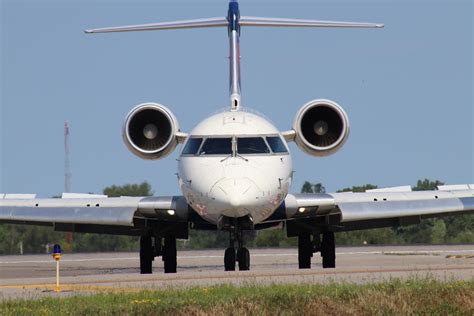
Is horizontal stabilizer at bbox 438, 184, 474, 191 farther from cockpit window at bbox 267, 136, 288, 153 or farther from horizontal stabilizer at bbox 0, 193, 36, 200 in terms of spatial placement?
horizontal stabilizer at bbox 0, 193, 36, 200

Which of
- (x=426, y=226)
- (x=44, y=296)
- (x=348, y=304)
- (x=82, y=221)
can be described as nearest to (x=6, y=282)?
(x=44, y=296)

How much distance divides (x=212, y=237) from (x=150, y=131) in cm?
4619

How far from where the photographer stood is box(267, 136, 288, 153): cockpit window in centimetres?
2641

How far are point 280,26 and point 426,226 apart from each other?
45.2m

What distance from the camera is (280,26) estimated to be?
1220 inches

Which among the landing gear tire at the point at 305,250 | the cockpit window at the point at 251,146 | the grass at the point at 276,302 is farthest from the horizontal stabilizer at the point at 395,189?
the grass at the point at 276,302

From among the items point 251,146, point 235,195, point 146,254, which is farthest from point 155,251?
point 235,195

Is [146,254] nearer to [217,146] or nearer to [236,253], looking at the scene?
[236,253]

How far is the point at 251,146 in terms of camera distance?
25984mm

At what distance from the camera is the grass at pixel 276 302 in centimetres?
1590

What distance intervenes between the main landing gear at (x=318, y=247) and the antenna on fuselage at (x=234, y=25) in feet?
12.2

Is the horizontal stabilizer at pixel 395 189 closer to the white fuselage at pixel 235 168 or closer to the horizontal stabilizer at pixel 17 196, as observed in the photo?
the white fuselage at pixel 235 168

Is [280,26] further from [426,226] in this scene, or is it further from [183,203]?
[426,226]

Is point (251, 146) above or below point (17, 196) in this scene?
above
